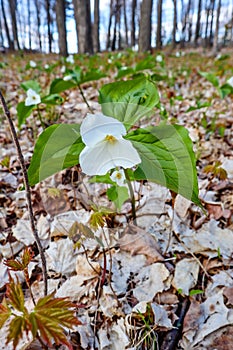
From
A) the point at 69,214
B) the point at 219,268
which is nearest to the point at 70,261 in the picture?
the point at 69,214

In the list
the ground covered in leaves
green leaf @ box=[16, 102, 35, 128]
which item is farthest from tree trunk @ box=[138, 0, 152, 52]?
the ground covered in leaves

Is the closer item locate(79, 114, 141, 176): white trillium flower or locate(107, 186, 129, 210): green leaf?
locate(79, 114, 141, 176): white trillium flower

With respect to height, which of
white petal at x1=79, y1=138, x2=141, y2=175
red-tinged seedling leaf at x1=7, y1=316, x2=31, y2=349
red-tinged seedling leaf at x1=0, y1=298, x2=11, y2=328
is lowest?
red-tinged seedling leaf at x1=0, y1=298, x2=11, y2=328

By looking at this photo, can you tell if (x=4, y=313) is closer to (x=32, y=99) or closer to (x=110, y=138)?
(x=110, y=138)

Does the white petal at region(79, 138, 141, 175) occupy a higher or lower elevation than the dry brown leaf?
higher


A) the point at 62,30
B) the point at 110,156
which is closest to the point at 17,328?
the point at 110,156

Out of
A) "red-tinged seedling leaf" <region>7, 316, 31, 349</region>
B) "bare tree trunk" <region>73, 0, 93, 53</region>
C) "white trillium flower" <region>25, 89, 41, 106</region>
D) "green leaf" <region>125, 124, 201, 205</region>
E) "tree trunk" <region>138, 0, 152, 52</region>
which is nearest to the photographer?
"red-tinged seedling leaf" <region>7, 316, 31, 349</region>

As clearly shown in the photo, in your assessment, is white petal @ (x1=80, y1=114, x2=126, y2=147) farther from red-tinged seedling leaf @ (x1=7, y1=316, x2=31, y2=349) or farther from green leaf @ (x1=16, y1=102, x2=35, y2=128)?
green leaf @ (x1=16, y1=102, x2=35, y2=128)
